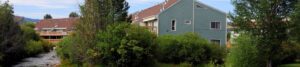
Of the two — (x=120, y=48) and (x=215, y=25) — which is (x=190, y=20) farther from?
(x=120, y=48)

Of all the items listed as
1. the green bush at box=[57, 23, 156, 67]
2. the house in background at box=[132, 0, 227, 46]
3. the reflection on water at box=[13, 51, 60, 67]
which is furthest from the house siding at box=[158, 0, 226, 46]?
the green bush at box=[57, 23, 156, 67]

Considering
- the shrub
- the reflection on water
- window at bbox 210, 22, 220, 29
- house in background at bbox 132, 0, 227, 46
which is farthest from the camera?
window at bbox 210, 22, 220, 29

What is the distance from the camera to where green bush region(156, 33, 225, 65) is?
41.5 meters

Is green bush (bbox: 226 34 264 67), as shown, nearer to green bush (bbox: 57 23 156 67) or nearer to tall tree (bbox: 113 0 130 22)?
green bush (bbox: 57 23 156 67)

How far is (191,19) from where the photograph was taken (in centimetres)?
6234

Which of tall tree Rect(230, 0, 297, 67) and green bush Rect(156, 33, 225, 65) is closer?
tall tree Rect(230, 0, 297, 67)

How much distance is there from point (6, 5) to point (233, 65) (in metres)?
21.1

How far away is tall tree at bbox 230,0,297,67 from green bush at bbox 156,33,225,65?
902cm

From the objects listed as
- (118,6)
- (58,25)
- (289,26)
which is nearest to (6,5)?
(118,6)

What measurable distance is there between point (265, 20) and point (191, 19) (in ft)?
100

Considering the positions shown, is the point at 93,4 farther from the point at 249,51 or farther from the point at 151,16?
the point at 151,16

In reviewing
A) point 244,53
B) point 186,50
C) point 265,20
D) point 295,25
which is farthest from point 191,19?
point 295,25

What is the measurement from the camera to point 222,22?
6319 cm

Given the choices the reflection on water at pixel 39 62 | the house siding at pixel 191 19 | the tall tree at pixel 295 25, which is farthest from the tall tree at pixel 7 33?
the tall tree at pixel 295 25
